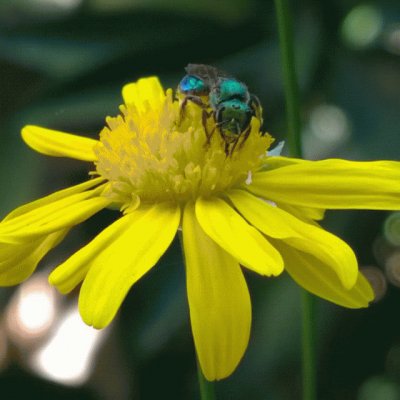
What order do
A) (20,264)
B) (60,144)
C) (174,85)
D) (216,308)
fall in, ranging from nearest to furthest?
(216,308), (20,264), (60,144), (174,85)

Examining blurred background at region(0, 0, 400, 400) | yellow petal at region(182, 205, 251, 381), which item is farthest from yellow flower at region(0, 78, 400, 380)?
blurred background at region(0, 0, 400, 400)

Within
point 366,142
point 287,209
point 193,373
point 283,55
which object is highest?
point 283,55

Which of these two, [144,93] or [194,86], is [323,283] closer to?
[194,86]

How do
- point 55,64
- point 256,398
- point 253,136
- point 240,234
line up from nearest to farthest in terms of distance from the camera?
point 240,234
point 253,136
point 256,398
point 55,64

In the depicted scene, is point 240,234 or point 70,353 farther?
point 70,353

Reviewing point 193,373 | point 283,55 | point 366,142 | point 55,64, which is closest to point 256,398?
point 193,373

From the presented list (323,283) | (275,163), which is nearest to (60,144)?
(275,163)

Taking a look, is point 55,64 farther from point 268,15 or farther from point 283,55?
point 283,55
